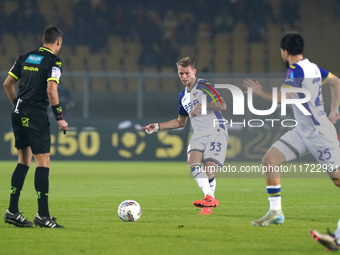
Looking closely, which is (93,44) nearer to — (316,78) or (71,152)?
(71,152)

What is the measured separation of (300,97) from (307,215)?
7.62ft

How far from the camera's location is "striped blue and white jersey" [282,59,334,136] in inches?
241

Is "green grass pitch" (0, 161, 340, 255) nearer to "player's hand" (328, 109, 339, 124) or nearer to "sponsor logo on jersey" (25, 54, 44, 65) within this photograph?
"player's hand" (328, 109, 339, 124)

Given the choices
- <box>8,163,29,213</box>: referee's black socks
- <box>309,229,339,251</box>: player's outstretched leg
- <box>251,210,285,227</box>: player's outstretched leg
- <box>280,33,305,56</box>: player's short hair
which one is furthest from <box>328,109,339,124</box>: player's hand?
<box>8,163,29,213</box>: referee's black socks

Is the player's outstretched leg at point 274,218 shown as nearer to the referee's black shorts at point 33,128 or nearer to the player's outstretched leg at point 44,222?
the player's outstretched leg at point 44,222

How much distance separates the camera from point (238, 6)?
2542cm

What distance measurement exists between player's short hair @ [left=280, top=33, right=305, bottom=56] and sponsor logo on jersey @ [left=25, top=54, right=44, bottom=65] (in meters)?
2.79

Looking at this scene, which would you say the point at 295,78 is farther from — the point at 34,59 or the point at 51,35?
the point at 34,59

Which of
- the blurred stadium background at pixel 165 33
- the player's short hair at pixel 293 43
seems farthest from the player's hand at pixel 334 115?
the blurred stadium background at pixel 165 33

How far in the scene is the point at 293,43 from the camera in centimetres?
630

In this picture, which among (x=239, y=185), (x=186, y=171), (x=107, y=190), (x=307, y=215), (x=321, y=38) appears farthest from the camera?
(x=321, y=38)

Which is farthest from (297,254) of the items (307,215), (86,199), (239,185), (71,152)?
(71,152)

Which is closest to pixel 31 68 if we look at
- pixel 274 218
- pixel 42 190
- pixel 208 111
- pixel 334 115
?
pixel 42 190

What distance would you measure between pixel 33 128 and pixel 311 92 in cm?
314
